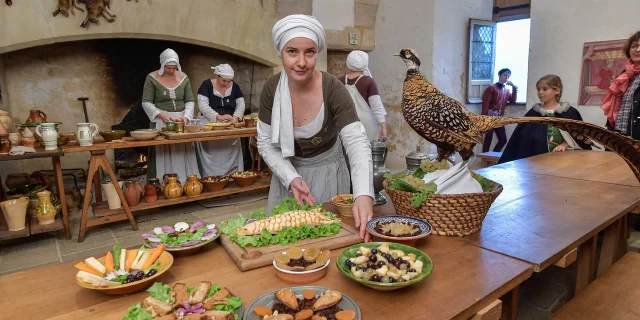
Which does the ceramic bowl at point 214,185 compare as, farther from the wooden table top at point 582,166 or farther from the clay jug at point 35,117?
the wooden table top at point 582,166

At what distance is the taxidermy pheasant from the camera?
1.60m

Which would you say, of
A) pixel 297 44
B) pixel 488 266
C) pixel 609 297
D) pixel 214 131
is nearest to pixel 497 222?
pixel 488 266

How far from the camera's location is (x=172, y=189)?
14.1 feet

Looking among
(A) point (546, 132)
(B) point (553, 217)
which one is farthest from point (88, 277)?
(A) point (546, 132)

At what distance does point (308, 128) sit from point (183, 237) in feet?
2.81

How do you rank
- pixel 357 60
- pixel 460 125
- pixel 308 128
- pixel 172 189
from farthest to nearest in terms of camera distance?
pixel 357 60 < pixel 172 189 < pixel 308 128 < pixel 460 125

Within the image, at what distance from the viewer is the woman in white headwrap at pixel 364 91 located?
4592mm

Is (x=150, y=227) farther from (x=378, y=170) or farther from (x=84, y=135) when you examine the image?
(x=378, y=170)

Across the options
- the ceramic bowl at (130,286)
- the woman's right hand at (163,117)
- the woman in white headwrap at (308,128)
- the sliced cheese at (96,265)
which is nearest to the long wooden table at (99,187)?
the woman's right hand at (163,117)

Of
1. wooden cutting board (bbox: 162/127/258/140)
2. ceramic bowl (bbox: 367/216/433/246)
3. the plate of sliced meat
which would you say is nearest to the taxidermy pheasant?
ceramic bowl (bbox: 367/216/433/246)

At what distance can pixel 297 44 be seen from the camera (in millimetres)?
1640

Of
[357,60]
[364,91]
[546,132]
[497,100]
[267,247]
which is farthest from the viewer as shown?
[497,100]

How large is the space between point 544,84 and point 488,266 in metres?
3.17

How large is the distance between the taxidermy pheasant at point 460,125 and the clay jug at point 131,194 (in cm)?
333
